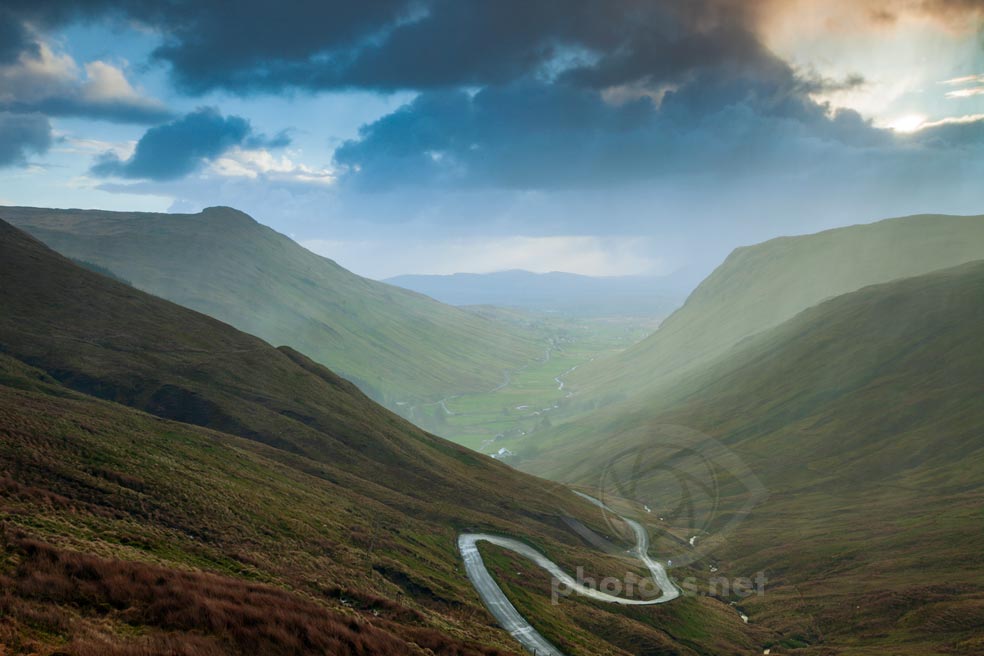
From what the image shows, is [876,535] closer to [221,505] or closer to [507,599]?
[507,599]

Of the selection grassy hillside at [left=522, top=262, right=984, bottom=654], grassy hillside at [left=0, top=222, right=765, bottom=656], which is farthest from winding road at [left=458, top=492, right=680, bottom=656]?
grassy hillside at [left=522, top=262, right=984, bottom=654]

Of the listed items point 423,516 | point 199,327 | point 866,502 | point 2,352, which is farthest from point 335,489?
point 866,502

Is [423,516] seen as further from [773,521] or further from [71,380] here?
[773,521]

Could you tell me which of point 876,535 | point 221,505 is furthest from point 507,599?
point 876,535

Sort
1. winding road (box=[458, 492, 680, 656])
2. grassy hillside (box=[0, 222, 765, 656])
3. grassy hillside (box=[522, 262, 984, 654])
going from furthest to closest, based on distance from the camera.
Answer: grassy hillside (box=[522, 262, 984, 654]) → winding road (box=[458, 492, 680, 656]) → grassy hillside (box=[0, 222, 765, 656])

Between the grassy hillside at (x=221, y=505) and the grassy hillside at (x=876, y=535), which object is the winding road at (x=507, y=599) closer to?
the grassy hillside at (x=221, y=505)

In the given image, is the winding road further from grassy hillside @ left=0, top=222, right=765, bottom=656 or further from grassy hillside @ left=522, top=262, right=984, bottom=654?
grassy hillside @ left=522, top=262, right=984, bottom=654
